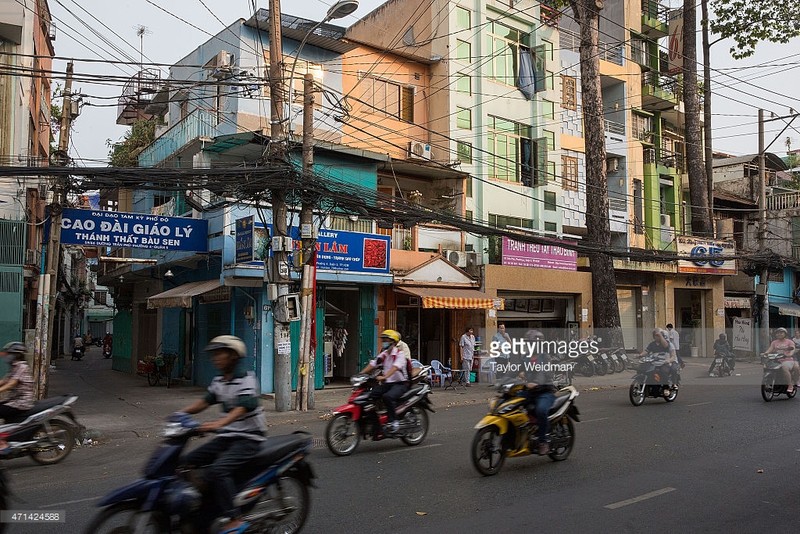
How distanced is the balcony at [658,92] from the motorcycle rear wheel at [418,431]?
27.6 meters

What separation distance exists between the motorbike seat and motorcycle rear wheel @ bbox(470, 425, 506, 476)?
9.48 feet

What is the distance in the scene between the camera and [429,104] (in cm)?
2544

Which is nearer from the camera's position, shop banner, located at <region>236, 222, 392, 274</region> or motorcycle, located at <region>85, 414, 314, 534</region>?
motorcycle, located at <region>85, 414, 314, 534</region>

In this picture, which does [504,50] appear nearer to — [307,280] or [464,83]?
[464,83]

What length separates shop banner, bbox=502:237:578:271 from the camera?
24.0 meters

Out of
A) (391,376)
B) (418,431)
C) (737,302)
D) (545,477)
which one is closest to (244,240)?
(391,376)

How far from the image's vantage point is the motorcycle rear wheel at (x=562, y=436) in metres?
8.78

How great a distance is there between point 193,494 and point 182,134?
18215 mm

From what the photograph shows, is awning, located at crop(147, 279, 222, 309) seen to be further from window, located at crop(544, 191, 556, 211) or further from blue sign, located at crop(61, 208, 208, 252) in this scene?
window, located at crop(544, 191, 556, 211)

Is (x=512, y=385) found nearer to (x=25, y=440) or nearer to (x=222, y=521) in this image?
(x=222, y=521)

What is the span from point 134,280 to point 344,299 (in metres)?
11.2

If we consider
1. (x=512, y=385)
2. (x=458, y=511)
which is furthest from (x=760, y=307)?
(x=458, y=511)

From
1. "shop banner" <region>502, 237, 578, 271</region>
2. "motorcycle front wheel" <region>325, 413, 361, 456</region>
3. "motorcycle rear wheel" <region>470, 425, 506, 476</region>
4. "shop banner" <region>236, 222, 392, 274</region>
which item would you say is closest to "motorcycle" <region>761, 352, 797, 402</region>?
"shop banner" <region>502, 237, 578, 271</region>

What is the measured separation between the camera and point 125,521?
4652mm
